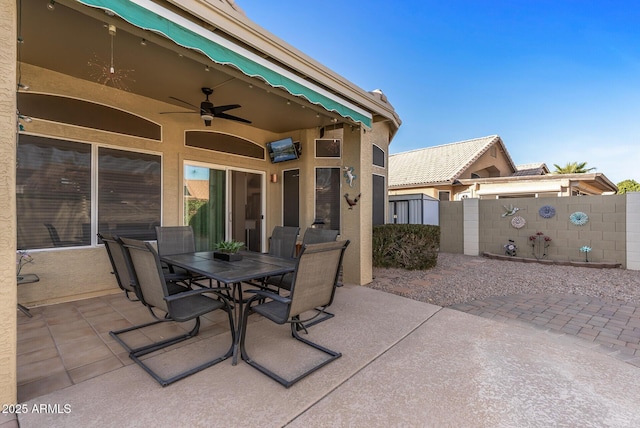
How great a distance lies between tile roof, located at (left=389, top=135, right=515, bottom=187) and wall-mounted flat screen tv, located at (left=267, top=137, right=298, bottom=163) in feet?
29.0

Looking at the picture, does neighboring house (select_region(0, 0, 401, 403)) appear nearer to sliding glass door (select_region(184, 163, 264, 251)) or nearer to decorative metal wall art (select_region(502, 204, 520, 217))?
sliding glass door (select_region(184, 163, 264, 251))

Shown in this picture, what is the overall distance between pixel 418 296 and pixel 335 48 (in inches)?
346

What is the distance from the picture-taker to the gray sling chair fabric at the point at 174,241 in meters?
4.21

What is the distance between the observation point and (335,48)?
9773 millimetres

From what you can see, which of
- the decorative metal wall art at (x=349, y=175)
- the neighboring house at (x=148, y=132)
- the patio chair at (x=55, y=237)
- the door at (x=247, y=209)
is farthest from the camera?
the door at (x=247, y=209)

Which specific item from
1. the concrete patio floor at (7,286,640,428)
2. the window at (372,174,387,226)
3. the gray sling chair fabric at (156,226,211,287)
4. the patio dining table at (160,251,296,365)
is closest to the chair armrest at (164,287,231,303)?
the patio dining table at (160,251,296,365)

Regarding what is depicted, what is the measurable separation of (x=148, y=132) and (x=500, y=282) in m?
7.12

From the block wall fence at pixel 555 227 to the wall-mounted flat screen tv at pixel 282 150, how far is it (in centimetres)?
554

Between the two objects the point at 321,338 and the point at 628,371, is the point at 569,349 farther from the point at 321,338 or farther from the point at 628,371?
the point at 321,338

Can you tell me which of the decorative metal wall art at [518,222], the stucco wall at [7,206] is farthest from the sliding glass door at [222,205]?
the decorative metal wall art at [518,222]

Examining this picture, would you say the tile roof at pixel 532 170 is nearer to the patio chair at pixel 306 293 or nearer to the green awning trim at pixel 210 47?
the green awning trim at pixel 210 47

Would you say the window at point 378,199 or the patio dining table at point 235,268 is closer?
the patio dining table at point 235,268

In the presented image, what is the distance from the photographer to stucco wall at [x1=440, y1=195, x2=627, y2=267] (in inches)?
267

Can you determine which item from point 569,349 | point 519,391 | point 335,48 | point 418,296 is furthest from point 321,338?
point 335,48
